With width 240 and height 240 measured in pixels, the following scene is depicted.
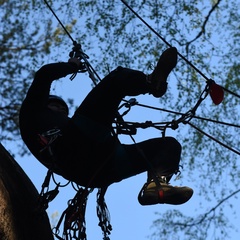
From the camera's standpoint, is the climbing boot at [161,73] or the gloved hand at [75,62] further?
the gloved hand at [75,62]

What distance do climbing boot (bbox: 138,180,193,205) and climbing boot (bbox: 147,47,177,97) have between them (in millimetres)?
531

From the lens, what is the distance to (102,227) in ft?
15.1

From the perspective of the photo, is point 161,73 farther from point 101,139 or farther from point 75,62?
point 75,62

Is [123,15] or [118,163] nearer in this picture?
[118,163]

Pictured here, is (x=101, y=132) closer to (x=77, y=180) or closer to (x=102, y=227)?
(x=77, y=180)

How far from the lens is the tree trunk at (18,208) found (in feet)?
13.8

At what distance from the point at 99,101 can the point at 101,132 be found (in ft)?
0.64

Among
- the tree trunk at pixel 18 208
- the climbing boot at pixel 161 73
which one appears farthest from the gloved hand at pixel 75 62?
the tree trunk at pixel 18 208

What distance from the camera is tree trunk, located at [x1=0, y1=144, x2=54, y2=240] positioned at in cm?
420

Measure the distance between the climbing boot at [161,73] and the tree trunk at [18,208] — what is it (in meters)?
1.05

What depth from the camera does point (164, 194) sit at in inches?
163

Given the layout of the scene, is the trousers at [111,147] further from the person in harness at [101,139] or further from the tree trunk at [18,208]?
the tree trunk at [18,208]

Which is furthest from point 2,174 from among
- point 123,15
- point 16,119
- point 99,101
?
point 16,119

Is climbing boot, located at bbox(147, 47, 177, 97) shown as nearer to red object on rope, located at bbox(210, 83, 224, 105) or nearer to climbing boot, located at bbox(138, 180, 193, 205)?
red object on rope, located at bbox(210, 83, 224, 105)
